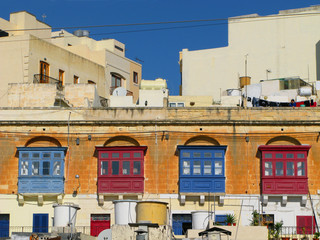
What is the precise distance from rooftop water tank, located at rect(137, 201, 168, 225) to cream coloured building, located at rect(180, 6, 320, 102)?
18572 mm

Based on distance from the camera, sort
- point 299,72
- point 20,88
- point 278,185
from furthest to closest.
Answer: point 299,72, point 20,88, point 278,185

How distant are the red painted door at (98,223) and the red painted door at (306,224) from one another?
33.2 ft

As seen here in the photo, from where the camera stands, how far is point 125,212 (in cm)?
3731

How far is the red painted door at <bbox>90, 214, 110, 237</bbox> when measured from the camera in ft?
132

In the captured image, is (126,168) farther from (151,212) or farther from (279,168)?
(279,168)

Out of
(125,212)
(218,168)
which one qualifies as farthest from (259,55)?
Answer: (125,212)

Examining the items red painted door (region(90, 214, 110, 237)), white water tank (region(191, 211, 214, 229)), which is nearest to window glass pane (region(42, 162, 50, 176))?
red painted door (region(90, 214, 110, 237))

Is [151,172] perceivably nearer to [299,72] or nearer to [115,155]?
[115,155]

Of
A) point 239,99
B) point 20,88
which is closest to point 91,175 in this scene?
point 20,88

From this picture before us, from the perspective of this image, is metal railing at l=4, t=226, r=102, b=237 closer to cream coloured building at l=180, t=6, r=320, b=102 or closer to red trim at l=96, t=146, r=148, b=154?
red trim at l=96, t=146, r=148, b=154

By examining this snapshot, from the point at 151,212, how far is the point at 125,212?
5.08 feet

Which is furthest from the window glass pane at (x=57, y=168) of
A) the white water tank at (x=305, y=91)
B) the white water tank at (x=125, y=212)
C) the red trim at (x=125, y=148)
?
the white water tank at (x=305, y=91)

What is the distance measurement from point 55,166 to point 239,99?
42.9 feet

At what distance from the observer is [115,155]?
134 feet
